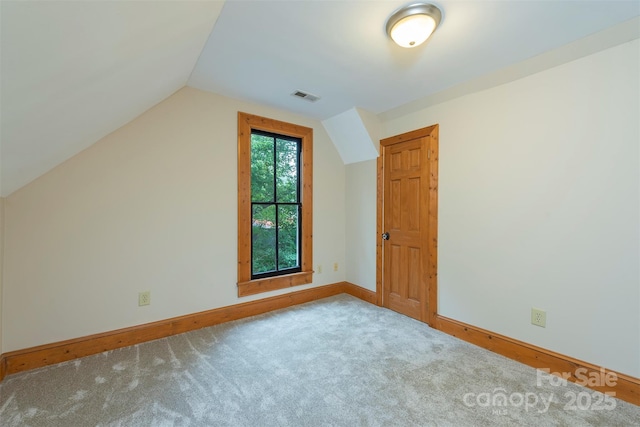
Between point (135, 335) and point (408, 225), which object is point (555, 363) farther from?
point (135, 335)

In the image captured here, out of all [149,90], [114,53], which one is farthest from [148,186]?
[114,53]

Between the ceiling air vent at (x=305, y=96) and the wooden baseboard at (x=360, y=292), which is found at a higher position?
the ceiling air vent at (x=305, y=96)

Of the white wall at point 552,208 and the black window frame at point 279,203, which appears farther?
the black window frame at point 279,203

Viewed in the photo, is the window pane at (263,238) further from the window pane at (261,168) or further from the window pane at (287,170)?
the window pane at (287,170)

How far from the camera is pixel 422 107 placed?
293cm

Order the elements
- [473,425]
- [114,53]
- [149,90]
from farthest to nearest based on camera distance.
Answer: [149,90] < [473,425] < [114,53]

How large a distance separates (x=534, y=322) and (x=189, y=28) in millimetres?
3312

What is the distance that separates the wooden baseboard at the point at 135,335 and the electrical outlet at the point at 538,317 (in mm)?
1735

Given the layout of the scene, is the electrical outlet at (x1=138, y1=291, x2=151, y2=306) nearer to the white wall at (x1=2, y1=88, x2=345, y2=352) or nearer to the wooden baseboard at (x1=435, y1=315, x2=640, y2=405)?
the white wall at (x1=2, y1=88, x2=345, y2=352)

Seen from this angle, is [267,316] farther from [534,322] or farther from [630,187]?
[630,187]

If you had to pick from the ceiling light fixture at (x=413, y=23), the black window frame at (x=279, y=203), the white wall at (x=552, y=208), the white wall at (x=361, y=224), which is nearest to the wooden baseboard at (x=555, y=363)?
the white wall at (x=552, y=208)

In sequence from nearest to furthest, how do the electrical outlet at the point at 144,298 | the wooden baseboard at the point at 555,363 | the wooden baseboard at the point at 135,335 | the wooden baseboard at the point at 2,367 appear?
1. the wooden baseboard at the point at 555,363
2. the wooden baseboard at the point at 2,367
3. the wooden baseboard at the point at 135,335
4. the electrical outlet at the point at 144,298

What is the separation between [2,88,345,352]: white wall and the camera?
79.6 inches

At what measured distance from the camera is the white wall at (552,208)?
1753 millimetres
